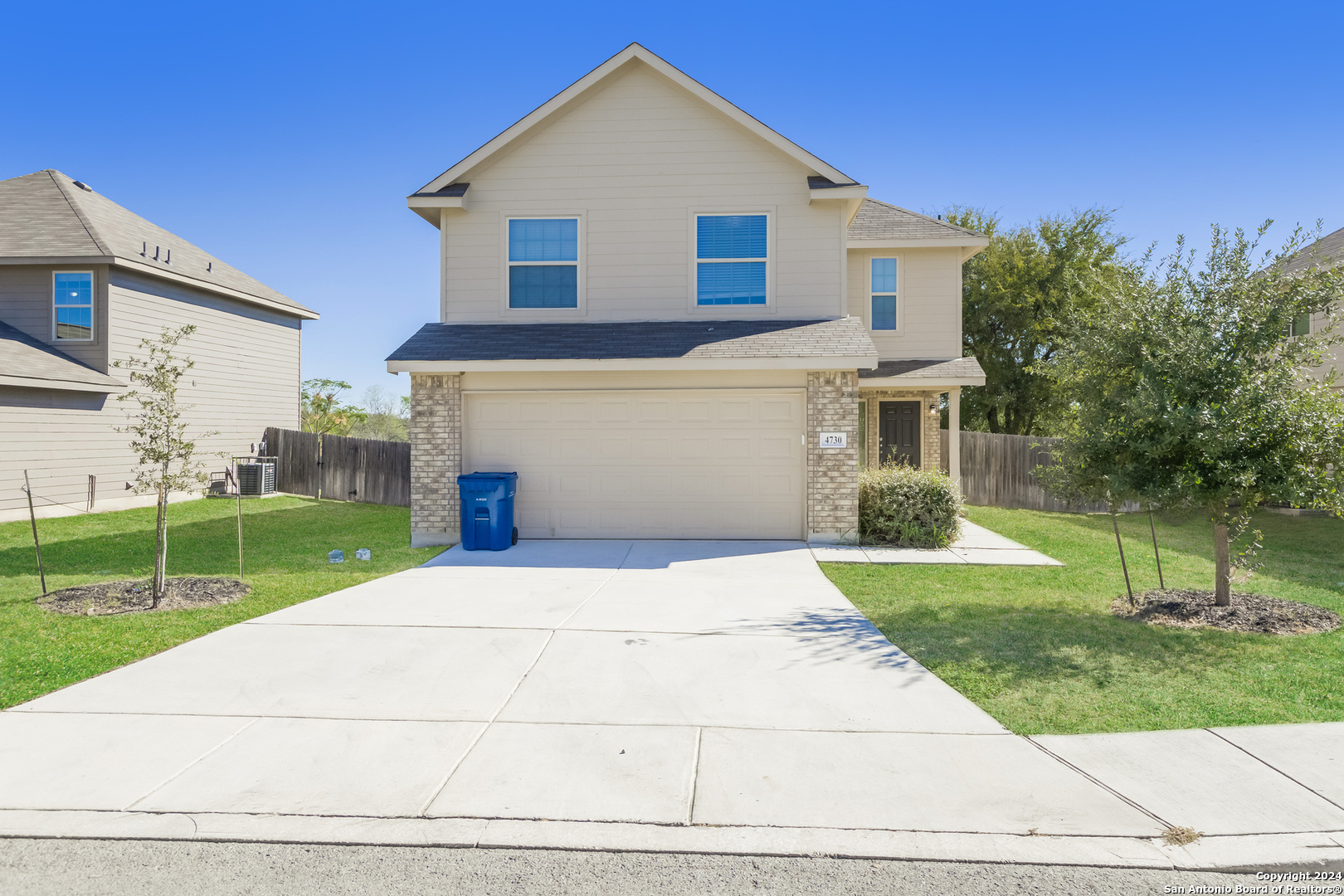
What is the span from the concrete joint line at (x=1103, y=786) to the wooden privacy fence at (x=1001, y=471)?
555 inches

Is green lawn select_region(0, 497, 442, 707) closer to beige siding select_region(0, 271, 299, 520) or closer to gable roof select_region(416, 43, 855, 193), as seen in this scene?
beige siding select_region(0, 271, 299, 520)

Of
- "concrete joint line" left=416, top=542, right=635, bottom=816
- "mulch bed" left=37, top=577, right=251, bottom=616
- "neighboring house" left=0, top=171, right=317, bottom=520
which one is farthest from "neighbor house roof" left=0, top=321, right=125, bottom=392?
"concrete joint line" left=416, top=542, right=635, bottom=816

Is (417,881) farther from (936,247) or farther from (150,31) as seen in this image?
(150,31)

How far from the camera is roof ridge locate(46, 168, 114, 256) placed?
52.3 ft

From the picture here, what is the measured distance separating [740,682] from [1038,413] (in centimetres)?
2559

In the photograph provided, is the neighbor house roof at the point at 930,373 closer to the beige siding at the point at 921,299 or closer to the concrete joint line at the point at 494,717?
the beige siding at the point at 921,299

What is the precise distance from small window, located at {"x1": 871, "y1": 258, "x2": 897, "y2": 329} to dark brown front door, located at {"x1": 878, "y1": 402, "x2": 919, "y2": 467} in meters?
1.73

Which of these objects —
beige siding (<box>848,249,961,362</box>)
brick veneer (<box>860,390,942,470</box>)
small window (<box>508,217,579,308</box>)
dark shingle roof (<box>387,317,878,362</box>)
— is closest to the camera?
dark shingle roof (<box>387,317,878,362</box>)

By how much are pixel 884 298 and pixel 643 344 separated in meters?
6.74

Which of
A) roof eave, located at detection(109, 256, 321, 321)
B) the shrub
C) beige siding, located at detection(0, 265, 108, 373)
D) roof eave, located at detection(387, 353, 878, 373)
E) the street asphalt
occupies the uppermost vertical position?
roof eave, located at detection(109, 256, 321, 321)

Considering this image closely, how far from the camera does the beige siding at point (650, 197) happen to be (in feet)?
40.3

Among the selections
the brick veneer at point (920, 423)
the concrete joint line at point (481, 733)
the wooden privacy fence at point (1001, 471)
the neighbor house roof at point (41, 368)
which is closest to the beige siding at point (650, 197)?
the brick veneer at point (920, 423)

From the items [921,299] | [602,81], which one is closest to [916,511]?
[921,299]

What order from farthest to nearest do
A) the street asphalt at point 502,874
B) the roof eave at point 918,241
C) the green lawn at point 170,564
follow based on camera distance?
the roof eave at point 918,241, the green lawn at point 170,564, the street asphalt at point 502,874
